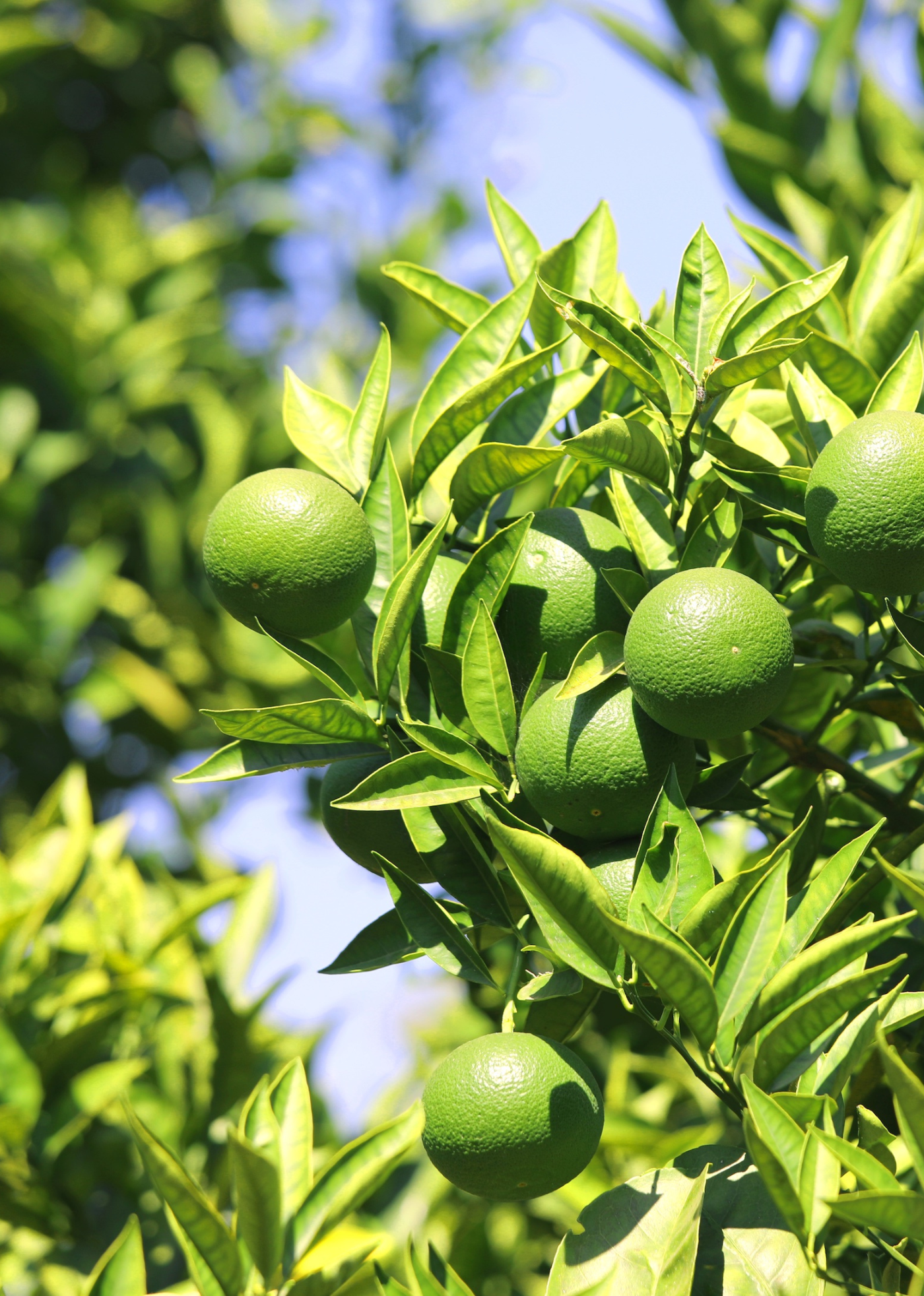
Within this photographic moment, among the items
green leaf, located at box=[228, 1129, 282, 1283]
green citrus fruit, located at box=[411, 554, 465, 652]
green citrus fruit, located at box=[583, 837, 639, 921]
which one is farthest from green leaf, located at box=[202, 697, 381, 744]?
green leaf, located at box=[228, 1129, 282, 1283]

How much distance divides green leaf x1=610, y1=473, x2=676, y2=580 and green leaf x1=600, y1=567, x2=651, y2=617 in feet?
0.06

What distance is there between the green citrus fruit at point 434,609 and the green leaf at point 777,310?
1.08 ft

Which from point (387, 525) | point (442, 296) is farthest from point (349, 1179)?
point (442, 296)

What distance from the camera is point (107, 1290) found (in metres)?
1.17

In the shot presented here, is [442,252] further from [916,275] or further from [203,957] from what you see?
[916,275]

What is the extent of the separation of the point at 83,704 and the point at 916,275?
2697 mm

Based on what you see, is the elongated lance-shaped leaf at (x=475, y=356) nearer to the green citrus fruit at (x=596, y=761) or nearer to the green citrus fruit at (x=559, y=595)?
the green citrus fruit at (x=559, y=595)

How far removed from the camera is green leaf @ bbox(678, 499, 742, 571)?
1077 mm

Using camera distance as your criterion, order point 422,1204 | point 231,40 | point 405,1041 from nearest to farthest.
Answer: point 422,1204
point 405,1041
point 231,40

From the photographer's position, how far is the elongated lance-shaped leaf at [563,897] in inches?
35.1

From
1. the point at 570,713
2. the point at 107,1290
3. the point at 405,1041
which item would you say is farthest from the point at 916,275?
the point at 405,1041

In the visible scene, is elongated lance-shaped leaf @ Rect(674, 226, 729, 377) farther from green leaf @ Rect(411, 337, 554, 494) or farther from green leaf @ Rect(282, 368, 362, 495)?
green leaf @ Rect(282, 368, 362, 495)

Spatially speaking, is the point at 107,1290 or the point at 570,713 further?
the point at 107,1290

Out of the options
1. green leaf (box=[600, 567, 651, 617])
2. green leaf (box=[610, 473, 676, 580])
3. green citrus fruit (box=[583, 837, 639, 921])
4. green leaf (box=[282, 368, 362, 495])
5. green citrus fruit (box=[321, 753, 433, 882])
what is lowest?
green citrus fruit (box=[321, 753, 433, 882])
